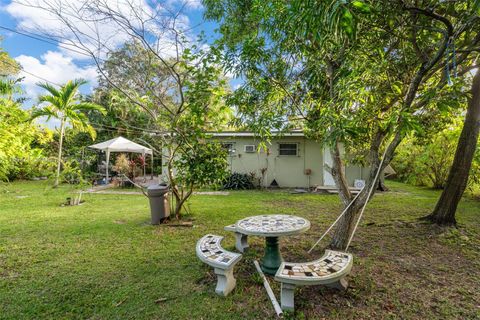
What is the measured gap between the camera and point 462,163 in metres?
4.68

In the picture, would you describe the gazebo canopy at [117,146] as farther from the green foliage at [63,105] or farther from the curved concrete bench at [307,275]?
the curved concrete bench at [307,275]

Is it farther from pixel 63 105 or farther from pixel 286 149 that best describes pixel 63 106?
pixel 286 149

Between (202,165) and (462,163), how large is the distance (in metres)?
5.05

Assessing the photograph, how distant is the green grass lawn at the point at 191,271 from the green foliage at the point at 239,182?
4756 millimetres

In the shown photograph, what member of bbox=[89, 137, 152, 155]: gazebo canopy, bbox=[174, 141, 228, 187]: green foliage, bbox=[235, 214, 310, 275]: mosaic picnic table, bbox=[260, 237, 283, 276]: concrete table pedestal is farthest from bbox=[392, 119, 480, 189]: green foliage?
bbox=[89, 137, 152, 155]: gazebo canopy

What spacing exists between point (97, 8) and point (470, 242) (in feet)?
23.4

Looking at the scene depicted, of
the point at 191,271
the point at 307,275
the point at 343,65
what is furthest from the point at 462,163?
the point at 191,271

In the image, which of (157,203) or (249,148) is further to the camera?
(249,148)

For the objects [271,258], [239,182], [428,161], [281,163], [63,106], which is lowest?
[271,258]

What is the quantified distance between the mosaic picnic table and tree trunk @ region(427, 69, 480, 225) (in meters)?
3.57

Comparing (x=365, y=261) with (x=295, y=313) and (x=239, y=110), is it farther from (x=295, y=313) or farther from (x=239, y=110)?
(x=239, y=110)

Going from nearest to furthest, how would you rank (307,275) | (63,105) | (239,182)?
(307,275) < (63,105) < (239,182)

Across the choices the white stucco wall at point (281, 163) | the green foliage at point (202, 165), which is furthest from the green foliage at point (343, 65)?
the white stucco wall at point (281, 163)

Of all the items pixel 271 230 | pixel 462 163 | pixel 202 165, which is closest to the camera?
pixel 271 230
